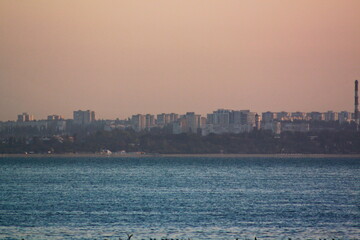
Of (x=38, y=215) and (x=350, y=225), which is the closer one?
(x=350, y=225)

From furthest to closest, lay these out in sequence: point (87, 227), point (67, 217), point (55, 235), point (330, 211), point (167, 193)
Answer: point (167, 193) < point (330, 211) < point (67, 217) < point (87, 227) < point (55, 235)

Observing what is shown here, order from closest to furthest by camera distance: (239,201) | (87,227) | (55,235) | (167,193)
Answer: (55,235), (87,227), (239,201), (167,193)

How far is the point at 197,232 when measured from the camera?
46.3 metres

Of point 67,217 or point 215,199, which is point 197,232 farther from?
point 215,199

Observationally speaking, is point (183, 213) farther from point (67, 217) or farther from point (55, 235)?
point (55, 235)

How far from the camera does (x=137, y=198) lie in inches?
2776

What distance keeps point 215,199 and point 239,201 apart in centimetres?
258

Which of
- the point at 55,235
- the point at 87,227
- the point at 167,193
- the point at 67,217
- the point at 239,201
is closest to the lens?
the point at 55,235

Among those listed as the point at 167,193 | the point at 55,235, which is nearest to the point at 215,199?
the point at 167,193

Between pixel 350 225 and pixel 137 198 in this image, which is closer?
pixel 350 225

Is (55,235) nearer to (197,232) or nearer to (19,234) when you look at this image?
(19,234)

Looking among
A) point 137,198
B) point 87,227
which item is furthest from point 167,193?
point 87,227

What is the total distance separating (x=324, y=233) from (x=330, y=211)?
1244cm

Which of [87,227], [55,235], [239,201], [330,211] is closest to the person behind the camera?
[55,235]
